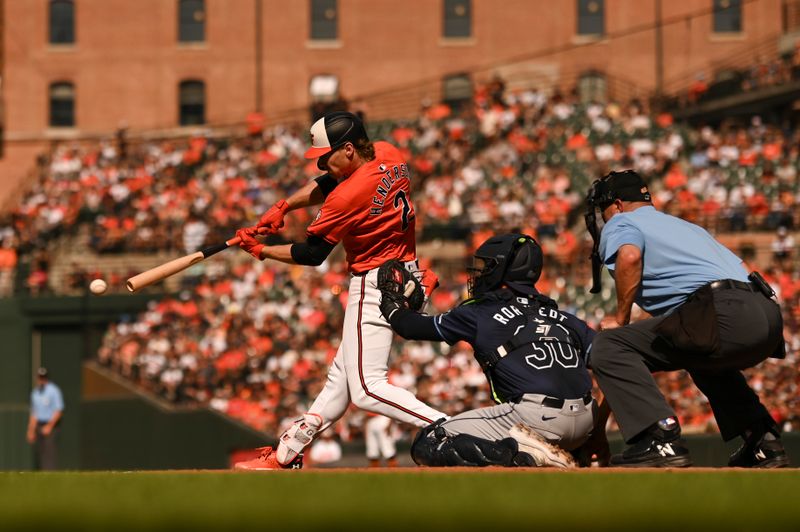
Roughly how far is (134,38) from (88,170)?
10787 millimetres

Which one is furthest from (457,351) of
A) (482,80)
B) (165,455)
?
(482,80)

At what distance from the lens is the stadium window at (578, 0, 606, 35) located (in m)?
40.3

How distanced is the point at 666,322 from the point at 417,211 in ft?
61.7

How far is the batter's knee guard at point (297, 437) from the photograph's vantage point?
22.9 ft

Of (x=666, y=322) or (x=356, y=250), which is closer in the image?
(x=666, y=322)

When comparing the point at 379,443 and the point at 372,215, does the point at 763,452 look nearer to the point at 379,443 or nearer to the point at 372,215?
the point at 372,215

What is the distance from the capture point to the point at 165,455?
20.9 m

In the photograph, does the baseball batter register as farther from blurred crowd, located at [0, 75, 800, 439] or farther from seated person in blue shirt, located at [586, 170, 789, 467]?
blurred crowd, located at [0, 75, 800, 439]

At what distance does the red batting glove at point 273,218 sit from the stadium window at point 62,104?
3629cm

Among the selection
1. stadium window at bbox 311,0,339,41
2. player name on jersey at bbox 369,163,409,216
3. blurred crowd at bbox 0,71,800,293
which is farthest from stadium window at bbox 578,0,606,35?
player name on jersey at bbox 369,163,409,216

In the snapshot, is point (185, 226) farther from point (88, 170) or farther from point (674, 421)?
point (674, 421)

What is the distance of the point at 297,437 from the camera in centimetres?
699

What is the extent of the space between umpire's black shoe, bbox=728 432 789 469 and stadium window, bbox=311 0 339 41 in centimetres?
3607

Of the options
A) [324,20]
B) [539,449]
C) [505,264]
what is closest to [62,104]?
[324,20]
